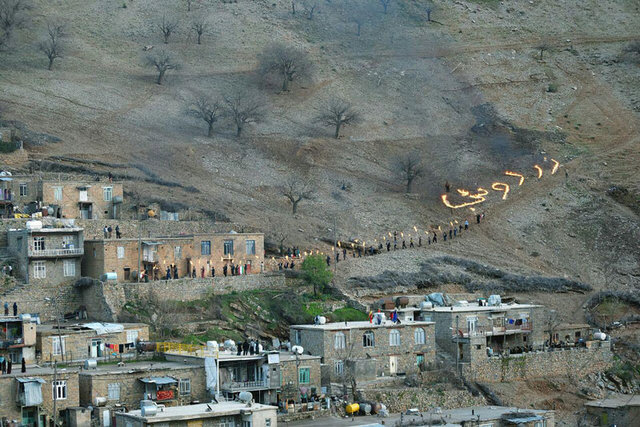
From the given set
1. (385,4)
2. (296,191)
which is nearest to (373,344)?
(296,191)

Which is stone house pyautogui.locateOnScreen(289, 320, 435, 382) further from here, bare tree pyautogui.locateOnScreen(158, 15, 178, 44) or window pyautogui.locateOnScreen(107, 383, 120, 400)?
bare tree pyautogui.locateOnScreen(158, 15, 178, 44)

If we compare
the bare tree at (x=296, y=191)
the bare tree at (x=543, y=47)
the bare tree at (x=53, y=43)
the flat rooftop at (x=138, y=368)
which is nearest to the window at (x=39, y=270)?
the flat rooftop at (x=138, y=368)

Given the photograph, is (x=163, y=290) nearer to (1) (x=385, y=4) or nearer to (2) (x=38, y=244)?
(2) (x=38, y=244)

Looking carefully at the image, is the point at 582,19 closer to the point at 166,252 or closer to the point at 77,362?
the point at 166,252

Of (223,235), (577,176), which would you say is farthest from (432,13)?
(223,235)

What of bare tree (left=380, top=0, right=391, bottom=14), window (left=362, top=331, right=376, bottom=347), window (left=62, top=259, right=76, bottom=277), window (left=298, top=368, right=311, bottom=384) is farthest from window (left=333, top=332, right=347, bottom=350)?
bare tree (left=380, top=0, right=391, bottom=14)

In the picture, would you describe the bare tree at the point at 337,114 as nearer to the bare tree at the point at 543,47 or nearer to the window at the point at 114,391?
the bare tree at the point at 543,47
